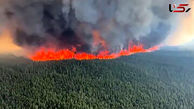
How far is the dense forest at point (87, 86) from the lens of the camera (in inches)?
3157

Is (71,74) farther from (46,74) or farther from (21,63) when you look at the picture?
(21,63)

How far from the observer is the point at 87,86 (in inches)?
3903

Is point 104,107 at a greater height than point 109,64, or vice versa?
point 109,64

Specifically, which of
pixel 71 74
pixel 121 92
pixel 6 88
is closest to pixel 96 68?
pixel 71 74

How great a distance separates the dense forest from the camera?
8019 centimetres

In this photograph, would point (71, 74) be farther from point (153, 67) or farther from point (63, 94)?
point (153, 67)

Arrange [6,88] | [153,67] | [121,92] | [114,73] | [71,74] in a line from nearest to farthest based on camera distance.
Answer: [6,88]
[121,92]
[71,74]
[114,73]
[153,67]

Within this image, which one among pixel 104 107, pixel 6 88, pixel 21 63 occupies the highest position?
pixel 21 63

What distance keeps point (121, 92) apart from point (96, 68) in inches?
905

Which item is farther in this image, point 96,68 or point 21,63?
point 96,68

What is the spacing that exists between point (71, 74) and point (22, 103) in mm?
36126

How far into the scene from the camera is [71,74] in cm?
10762

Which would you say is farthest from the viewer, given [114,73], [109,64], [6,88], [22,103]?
[109,64]

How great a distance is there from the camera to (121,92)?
3922 inches
